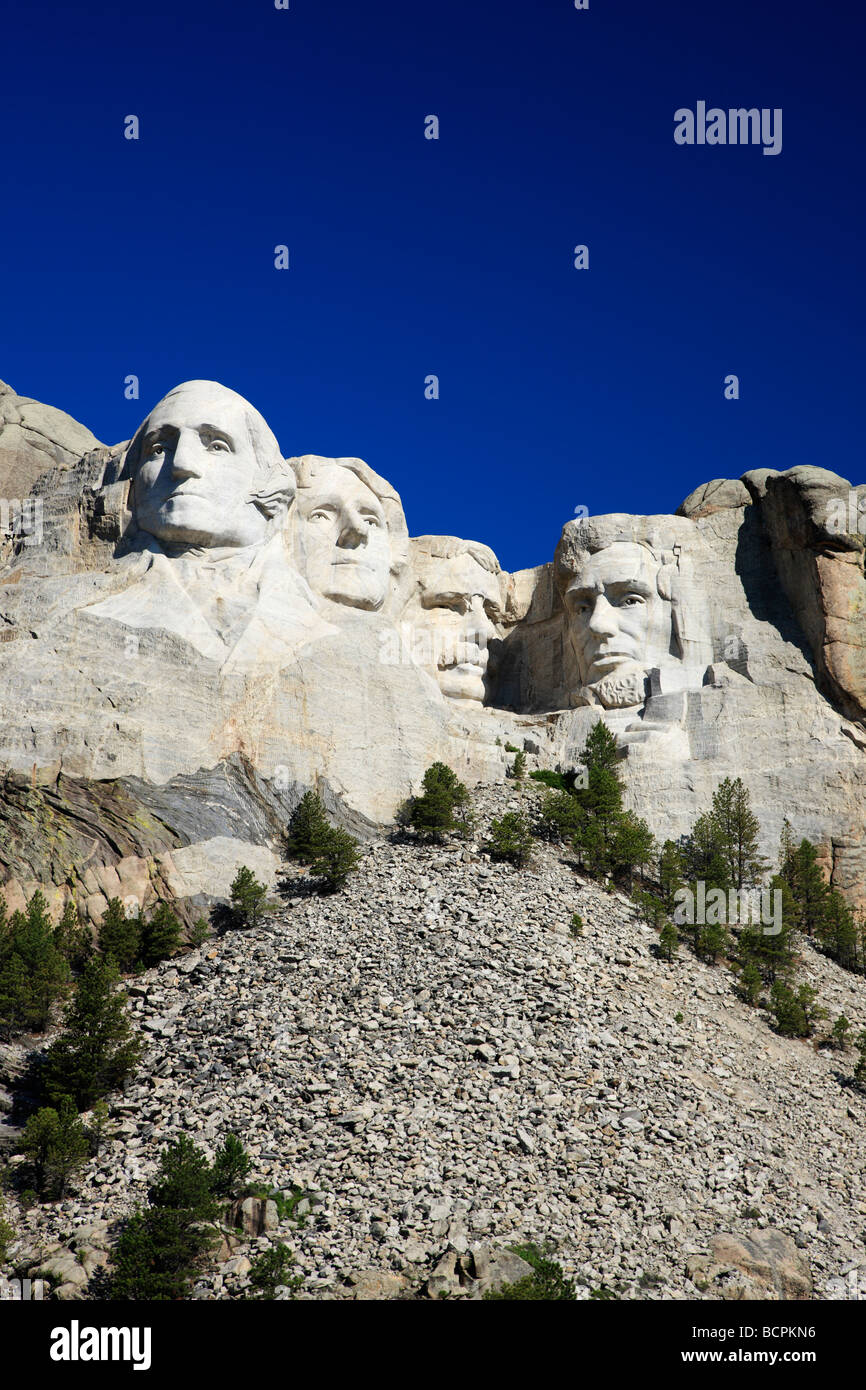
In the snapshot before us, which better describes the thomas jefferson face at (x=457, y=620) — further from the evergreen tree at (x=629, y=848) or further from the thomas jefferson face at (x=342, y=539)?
the evergreen tree at (x=629, y=848)

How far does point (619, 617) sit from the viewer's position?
34062 mm

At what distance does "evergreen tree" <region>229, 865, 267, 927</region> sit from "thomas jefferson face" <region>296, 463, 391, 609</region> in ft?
27.7

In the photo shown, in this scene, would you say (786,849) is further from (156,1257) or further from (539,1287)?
(156,1257)

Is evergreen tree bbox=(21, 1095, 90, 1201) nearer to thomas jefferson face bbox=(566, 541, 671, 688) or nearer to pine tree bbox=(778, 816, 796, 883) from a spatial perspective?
pine tree bbox=(778, 816, 796, 883)

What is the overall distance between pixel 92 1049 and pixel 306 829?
7394 mm

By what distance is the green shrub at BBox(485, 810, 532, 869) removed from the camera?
2733 cm

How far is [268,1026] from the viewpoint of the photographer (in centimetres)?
2177

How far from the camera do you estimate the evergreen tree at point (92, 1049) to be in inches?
789

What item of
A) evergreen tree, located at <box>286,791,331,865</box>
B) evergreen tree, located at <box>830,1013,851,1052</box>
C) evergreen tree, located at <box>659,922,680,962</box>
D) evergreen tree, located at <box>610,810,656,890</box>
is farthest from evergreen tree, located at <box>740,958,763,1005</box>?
evergreen tree, located at <box>286,791,331,865</box>

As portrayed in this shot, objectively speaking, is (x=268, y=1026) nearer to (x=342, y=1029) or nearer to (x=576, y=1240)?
(x=342, y=1029)

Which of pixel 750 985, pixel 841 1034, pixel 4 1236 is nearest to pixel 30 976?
pixel 4 1236

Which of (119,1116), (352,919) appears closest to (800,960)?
(352,919)

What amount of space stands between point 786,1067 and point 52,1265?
1178 centimetres

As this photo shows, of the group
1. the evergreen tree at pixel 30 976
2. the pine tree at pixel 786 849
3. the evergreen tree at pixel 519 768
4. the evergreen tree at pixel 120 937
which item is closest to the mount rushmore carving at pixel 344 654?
the pine tree at pixel 786 849
